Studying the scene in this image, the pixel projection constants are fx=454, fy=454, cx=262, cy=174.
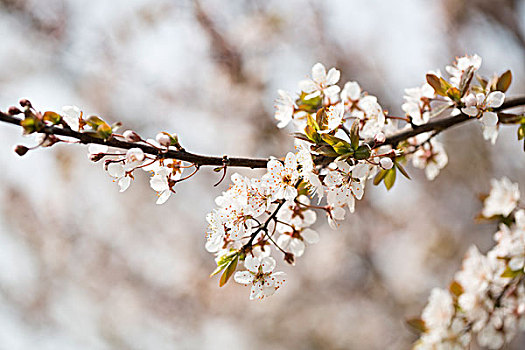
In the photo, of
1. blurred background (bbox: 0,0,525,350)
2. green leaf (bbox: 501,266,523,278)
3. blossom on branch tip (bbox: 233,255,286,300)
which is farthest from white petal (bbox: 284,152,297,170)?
blurred background (bbox: 0,0,525,350)

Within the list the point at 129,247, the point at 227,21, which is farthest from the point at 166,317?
the point at 227,21

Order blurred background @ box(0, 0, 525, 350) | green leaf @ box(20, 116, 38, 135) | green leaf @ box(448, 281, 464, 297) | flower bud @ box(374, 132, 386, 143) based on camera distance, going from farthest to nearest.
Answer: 1. blurred background @ box(0, 0, 525, 350)
2. green leaf @ box(448, 281, 464, 297)
3. flower bud @ box(374, 132, 386, 143)
4. green leaf @ box(20, 116, 38, 135)

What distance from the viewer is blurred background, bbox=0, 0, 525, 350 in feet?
8.07

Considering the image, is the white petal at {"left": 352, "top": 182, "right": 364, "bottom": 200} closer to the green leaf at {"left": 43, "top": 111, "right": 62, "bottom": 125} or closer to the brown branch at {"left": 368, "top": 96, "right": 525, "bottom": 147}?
the brown branch at {"left": 368, "top": 96, "right": 525, "bottom": 147}

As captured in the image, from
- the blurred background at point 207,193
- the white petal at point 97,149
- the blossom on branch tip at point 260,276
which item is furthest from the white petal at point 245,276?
the blurred background at point 207,193

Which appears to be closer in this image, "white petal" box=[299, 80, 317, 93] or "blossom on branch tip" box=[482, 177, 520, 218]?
"white petal" box=[299, 80, 317, 93]

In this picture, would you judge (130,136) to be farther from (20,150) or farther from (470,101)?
(470,101)

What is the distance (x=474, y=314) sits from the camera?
0.89 metres

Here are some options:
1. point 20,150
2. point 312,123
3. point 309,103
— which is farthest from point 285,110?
point 20,150

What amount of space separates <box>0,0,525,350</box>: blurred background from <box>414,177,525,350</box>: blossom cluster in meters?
1.61

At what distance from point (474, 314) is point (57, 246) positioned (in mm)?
2973

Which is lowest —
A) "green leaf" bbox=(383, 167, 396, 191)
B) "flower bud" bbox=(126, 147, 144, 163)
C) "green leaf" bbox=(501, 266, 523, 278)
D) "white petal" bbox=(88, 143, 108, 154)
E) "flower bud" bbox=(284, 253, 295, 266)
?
"flower bud" bbox=(284, 253, 295, 266)

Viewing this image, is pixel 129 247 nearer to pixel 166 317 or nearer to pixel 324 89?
pixel 166 317

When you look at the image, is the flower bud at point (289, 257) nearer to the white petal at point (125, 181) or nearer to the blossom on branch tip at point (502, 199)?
the white petal at point (125, 181)
